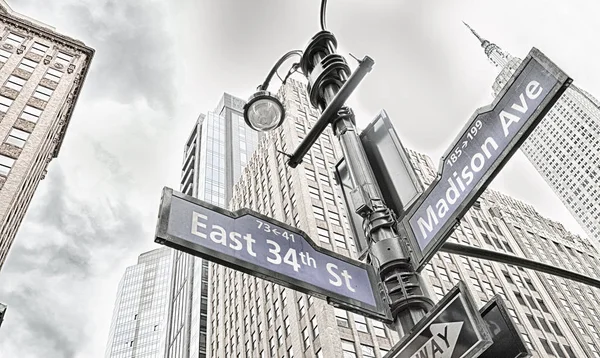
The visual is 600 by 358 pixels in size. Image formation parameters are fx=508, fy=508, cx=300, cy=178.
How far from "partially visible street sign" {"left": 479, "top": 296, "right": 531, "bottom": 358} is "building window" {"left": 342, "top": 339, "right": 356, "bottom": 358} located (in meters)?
33.9

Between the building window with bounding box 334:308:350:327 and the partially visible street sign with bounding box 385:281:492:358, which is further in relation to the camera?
the building window with bounding box 334:308:350:327

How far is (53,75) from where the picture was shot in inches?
1825

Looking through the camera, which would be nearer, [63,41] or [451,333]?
[451,333]

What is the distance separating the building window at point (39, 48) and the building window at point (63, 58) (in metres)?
1.25

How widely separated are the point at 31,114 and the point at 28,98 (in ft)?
6.88

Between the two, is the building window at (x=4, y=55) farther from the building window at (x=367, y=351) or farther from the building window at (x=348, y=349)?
the building window at (x=367, y=351)

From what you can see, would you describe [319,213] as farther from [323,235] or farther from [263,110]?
[263,110]

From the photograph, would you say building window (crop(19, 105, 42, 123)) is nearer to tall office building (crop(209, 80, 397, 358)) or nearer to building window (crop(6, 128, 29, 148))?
building window (crop(6, 128, 29, 148))

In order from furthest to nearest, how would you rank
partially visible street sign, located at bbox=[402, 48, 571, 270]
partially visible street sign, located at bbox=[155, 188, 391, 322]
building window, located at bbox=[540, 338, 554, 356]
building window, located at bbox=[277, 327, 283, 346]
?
building window, located at bbox=[540, 338, 554, 356], building window, located at bbox=[277, 327, 283, 346], partially visible street sign, located at bbox=[155, 188, 391, 322], partially visible street sign, located at bbox=[402, 48, 571, 270]

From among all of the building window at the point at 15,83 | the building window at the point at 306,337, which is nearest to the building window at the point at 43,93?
the building window at the point at 15,83

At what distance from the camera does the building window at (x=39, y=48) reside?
4834cm

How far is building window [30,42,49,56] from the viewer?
48.3m

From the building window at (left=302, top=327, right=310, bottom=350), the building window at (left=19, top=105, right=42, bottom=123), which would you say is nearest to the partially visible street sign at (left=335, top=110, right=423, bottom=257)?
the building window at (left=302, top=327, right=310, bottom=350)

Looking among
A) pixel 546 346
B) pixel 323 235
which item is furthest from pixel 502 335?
Answer: pixel 546 346
